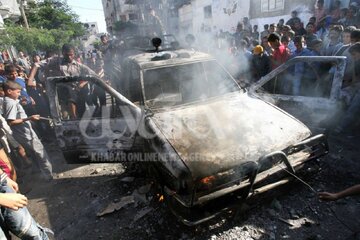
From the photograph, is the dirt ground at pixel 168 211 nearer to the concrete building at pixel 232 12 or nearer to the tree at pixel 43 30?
the concrete building at pixel 232 12

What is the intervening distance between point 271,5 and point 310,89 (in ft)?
31.7

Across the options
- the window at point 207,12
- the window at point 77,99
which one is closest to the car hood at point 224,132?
the window at point 77,99

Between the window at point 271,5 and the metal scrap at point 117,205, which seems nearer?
the metal scrap at point 117,205

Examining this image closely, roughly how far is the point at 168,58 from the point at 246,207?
8.28 ft

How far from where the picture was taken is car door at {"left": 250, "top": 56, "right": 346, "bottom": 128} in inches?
151

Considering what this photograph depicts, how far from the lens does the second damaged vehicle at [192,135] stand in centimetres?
250

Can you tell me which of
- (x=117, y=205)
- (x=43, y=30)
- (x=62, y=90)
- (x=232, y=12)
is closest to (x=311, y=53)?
(x=117, y=205)

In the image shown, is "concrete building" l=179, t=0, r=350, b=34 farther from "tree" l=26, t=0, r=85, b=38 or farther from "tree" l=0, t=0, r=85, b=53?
"tree" l=26, t=0, r=85, b=38

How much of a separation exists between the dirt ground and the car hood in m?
0.58

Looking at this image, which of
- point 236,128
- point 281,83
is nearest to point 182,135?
point 236,128

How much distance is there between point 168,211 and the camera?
126 inches

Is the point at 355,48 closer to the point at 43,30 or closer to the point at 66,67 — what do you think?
the point at 66,67

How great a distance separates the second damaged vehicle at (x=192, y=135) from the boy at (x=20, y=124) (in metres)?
0.75

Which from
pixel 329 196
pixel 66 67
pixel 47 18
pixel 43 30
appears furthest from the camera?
pixel 47 18
